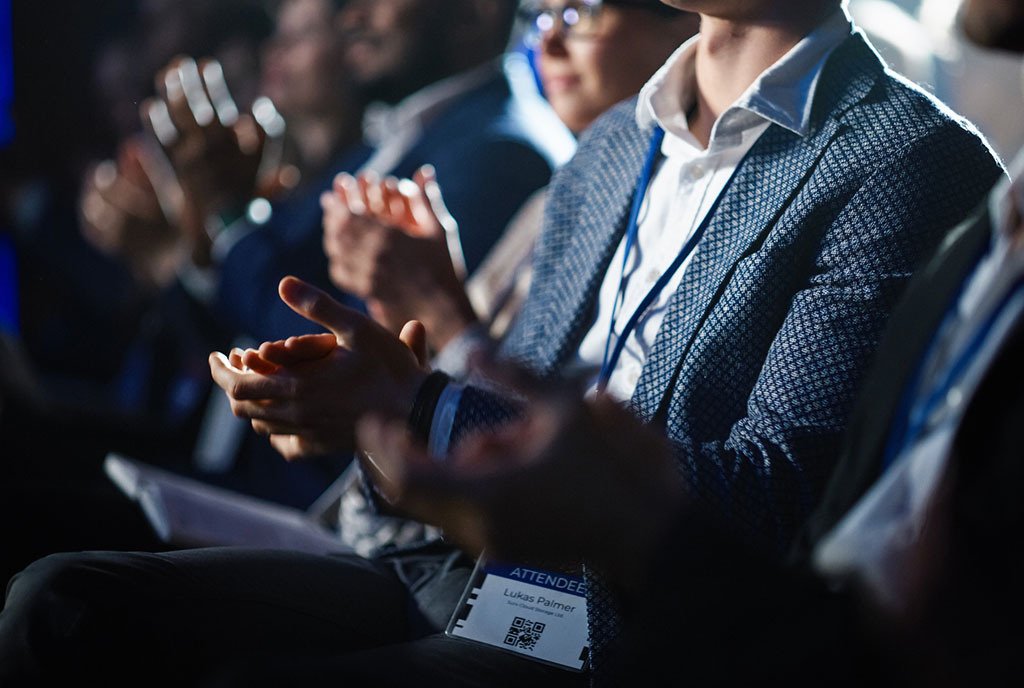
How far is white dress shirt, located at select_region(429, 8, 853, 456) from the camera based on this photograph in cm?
93

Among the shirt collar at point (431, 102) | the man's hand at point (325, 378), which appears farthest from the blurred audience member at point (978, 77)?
the man's hand at point (325, 378)

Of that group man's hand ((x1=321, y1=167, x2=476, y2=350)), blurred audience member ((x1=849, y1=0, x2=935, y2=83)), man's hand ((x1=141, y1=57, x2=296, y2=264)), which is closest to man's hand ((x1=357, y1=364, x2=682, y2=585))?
man's hand ((x1=321, y1=167, x2=476, y2=350))

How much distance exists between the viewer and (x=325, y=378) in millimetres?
808

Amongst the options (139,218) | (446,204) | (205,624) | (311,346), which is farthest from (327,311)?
(139,218)

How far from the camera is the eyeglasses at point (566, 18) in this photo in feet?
4.40

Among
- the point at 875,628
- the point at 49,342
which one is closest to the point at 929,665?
the point at 875,628

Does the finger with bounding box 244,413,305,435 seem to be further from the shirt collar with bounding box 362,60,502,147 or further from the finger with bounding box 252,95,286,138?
the finger with bounding box 252,95,286,138

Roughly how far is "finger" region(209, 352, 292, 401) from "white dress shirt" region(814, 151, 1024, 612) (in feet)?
1.41

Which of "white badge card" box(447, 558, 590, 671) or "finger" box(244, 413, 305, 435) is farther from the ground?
"finger" box(244, 413, 305, 435)

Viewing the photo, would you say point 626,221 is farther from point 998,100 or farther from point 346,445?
point 998,100

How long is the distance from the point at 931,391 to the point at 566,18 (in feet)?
3.08

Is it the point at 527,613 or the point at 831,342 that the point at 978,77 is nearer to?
the point at 831,342

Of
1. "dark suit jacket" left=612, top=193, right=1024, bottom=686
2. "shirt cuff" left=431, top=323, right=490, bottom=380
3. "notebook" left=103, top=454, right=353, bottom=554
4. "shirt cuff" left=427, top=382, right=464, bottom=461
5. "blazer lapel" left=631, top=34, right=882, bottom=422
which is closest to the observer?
"dark suit jacket" left=612, top=193, right=1024, bottom=686

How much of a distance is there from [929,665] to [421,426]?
427 millimetres
